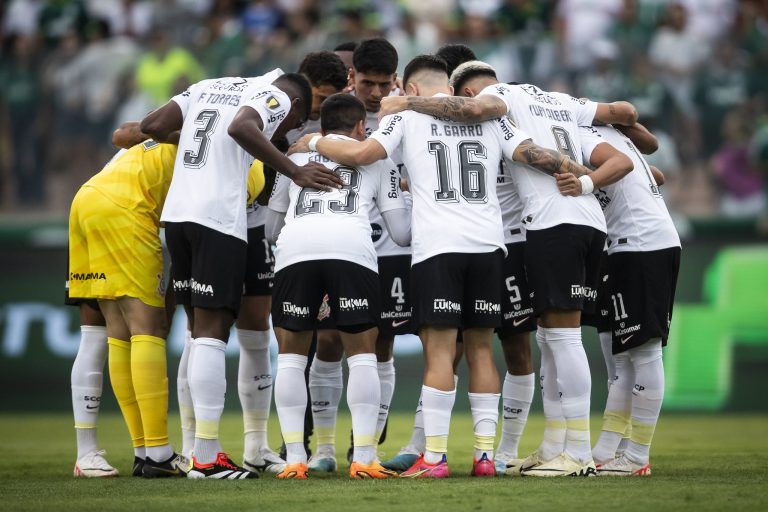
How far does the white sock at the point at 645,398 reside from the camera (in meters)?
8.25

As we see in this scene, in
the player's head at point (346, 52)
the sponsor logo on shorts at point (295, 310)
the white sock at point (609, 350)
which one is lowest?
the white sock at point (609, 350)

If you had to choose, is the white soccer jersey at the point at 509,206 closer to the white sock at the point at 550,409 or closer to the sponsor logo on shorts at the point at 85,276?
the white sock at the point at 550,409

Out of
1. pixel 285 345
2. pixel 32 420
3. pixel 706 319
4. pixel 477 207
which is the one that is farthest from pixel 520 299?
pixel 32 420

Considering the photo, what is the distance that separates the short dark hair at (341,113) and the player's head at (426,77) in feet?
1.43

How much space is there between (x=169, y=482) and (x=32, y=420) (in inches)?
286

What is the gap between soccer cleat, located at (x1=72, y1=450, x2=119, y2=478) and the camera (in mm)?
8305

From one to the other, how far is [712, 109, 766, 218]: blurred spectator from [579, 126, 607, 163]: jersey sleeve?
6.70 m

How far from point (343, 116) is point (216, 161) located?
36.7 inches

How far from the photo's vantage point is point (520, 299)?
850 centimetres

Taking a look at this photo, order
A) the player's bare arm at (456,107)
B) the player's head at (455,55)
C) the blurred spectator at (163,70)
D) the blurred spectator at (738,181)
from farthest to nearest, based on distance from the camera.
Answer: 1. the blurred spectator at (163,70)
2. the blurred spectator at (738,181)
3. the player's head at (455,55)
4. the player's bare arm at (456,107)

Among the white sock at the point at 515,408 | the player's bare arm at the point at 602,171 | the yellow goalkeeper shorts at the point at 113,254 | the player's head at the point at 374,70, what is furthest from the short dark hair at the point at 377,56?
the white sock at the point at 515,408

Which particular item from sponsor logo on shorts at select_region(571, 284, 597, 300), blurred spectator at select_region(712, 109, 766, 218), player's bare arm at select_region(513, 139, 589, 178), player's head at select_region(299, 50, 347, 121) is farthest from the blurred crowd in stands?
player's bare arm at select_region(513, 139, 589, 178)

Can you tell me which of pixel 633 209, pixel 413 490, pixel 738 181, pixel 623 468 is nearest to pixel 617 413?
pixel 623 468

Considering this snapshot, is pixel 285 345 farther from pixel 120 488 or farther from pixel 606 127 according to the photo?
pixel 606 127
